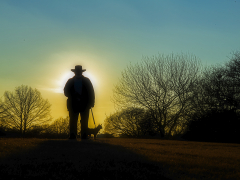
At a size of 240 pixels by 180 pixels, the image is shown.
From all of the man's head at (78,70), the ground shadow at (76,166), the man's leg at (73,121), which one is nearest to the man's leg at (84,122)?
the man's leg at (73,121)

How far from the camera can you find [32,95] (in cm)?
4456

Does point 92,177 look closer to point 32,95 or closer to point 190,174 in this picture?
point 190,174

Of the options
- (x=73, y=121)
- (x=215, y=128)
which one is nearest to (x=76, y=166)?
(x=73, y=121)

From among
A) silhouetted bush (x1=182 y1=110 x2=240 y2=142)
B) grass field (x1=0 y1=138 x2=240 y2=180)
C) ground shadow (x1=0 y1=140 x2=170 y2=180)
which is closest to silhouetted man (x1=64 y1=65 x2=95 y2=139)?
grass field (x1=0 y1=138 x2=240 y2=180)

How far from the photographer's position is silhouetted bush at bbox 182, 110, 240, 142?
1093 inches

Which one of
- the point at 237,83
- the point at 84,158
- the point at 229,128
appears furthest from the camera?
the point at 237,83

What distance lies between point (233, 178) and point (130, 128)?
40.6 metres

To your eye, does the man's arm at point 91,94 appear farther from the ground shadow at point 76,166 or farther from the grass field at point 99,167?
the ground shadow at point 76,166

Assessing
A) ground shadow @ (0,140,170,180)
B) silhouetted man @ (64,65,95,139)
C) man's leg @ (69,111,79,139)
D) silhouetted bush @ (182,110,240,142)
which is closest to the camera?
ground shadow @ (0,140,170,180)

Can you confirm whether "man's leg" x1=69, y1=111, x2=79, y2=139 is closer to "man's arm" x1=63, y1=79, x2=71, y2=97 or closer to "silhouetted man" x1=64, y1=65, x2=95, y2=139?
"silhouetted man" x1=64, y1=65, x2=95, y2=139

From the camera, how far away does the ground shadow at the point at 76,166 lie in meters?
3.90

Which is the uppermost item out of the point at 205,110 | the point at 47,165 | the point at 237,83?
the point at 237,83

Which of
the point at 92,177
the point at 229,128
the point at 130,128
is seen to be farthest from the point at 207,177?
the point at 130,128

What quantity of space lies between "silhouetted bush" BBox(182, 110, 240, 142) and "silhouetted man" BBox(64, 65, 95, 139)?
20742 mm
